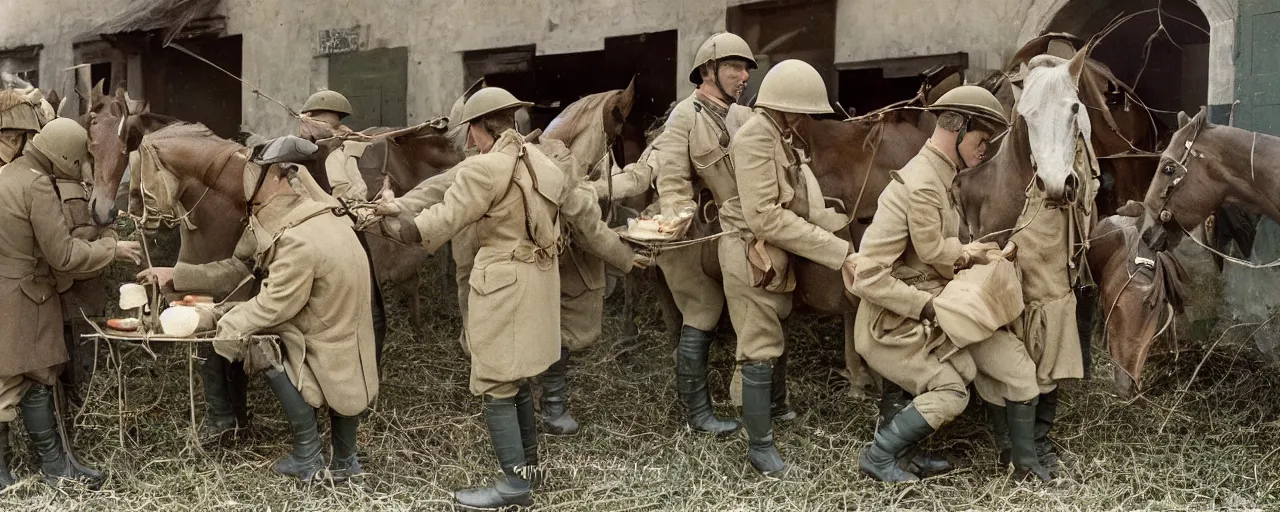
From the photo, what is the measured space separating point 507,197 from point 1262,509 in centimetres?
346

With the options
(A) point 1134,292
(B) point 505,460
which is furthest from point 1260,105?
(B) point 505,460

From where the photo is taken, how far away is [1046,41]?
21.2ft

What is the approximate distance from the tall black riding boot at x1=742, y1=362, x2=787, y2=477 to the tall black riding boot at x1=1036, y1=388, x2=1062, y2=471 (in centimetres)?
116

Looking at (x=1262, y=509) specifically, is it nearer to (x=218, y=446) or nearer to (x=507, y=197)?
(x=507, y=197)

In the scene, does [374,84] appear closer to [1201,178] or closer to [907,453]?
[907,453]

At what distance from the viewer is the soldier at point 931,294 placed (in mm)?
4746

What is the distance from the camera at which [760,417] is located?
5.31 metres

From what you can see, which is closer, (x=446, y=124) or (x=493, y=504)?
(x=493, y=504)

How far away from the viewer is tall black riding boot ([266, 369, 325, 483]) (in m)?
4.99

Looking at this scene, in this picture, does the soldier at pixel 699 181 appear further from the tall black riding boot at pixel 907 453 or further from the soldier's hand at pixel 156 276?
the soldier's hand at pixel 156 276

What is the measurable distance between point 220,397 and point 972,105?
3.99m

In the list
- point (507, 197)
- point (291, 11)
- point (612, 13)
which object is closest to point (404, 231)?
point (507, 197)

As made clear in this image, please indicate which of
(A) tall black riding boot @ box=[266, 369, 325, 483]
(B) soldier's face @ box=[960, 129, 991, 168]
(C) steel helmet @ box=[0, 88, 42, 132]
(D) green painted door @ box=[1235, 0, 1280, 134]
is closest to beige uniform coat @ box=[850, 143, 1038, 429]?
(B) soldier's face @ box=[960, 129, 991, 168]

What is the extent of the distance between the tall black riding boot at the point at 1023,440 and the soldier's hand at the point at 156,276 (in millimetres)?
3780
